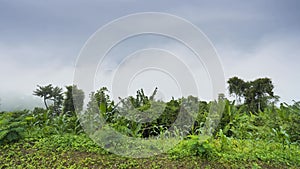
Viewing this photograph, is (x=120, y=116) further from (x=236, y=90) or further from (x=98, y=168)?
(x=236, y=90)

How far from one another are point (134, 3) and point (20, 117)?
11.5ft

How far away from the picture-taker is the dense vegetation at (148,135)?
4.18m

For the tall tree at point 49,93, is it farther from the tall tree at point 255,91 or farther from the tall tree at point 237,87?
the tall tree at point 237,87

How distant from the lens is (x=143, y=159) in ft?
13.8

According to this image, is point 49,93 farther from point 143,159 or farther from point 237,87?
point 237,87

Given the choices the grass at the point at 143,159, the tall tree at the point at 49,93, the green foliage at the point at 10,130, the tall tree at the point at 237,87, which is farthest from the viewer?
the tall tree at the point at 237,87

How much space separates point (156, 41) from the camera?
510cm

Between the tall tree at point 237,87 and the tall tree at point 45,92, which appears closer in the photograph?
the tall tree at point 45,92

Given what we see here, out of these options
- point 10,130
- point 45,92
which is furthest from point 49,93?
point 10,130

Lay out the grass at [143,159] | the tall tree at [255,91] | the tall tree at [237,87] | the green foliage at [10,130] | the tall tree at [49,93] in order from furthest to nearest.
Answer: the tall tree at [237,87], the tall tree at [255,91], the tall tree at [49,93], the green foliage at [10,130], the grass at [143,159]

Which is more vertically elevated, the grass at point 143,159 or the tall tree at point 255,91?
the tall tree at point 255,91

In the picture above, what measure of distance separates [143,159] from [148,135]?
1.83m

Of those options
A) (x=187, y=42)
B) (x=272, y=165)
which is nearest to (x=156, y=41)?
(x=187, y=42)

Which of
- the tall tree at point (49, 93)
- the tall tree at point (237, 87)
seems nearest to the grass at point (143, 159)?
the tall tree at point (49, 93)
